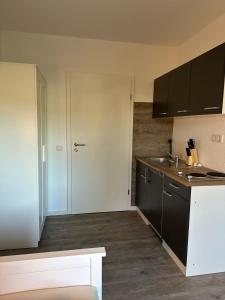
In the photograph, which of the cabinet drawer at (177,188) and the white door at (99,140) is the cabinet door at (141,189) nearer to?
the white door at (99,140)

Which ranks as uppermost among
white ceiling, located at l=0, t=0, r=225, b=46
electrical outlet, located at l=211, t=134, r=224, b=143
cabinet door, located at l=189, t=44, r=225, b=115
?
white ceiling, located at l=0, t=0, r=225, b=46

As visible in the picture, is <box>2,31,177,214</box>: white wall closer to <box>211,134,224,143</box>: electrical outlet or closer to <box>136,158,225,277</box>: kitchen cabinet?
<box>211,134,224,143</box>: electrical outlet

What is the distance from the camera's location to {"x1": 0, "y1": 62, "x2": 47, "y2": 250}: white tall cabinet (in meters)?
2.38

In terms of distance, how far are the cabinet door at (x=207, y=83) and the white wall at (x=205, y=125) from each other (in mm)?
362

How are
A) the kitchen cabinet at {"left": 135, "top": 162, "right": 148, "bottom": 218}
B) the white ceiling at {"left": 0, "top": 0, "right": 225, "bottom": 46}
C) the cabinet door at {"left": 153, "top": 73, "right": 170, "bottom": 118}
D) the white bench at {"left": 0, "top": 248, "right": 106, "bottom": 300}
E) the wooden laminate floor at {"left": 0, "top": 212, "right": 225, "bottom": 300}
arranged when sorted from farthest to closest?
1. the kitchen cabinet at {"left": 135, "top": 162, "right": 148, "bottom": 218}
2. the cabinet door at {"left": 153, "top": 73, "right": 170, "bottom": 118}
3. the white ceiling at {"left": 0, "top": 0, "right": 225, "bottom": 46}
4. the wooden laminate floor at {"left": 0, "top": 212, "right": 225, "bottom": 300}
5. the white bench at {"left": 0, "top": 248, "right": 106, "bottom": 300}

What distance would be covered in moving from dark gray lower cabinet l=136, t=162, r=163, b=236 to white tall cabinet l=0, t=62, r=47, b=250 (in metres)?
1.38

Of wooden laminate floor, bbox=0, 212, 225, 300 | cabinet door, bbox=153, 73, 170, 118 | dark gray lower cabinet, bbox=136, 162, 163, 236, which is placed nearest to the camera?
wooden laminate floor, bbox=0, 212, 225, 300

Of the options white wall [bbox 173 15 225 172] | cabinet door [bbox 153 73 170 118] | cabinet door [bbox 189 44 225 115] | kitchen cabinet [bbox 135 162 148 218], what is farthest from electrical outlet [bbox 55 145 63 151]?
cabinet door [bbox 189 44 225 115]

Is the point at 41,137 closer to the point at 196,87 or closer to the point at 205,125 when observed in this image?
the point at 196,87

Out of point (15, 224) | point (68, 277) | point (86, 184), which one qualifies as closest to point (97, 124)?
point (86, 184)

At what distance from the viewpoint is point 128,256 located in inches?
97.9

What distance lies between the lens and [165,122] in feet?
12.0

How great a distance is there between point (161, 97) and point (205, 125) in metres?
0.80

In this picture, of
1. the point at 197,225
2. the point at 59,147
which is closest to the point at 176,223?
the point at 197,225
